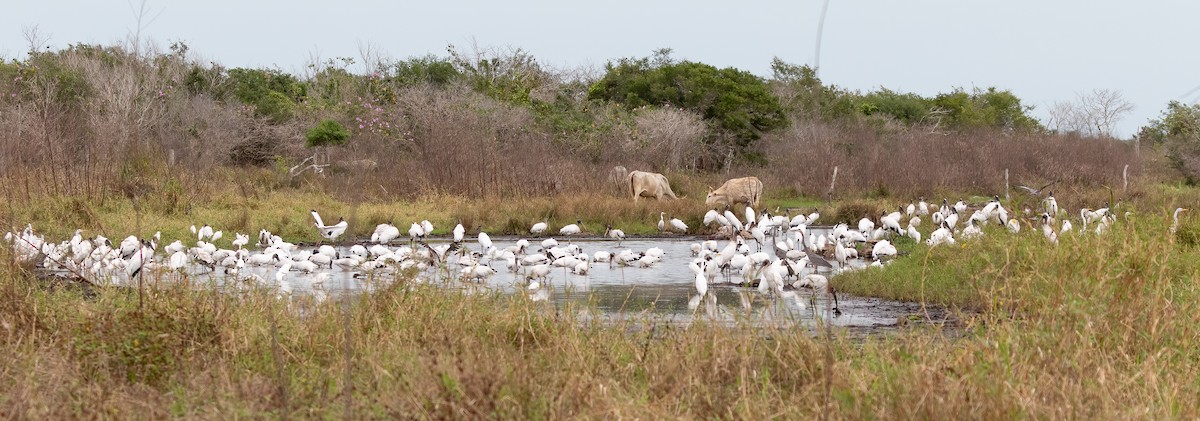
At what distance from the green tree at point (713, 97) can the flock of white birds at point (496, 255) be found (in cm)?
1693

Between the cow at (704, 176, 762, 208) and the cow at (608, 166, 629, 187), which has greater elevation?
the cow at (608, 166, 629, 187)

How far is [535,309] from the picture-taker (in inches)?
285

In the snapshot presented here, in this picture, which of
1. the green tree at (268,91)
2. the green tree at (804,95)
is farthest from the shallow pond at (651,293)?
the green tree at (804,95)

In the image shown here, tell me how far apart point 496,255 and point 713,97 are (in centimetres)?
2245

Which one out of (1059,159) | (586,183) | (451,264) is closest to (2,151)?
(451,264)

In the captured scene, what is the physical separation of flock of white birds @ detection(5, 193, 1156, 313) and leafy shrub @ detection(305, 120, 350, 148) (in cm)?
877

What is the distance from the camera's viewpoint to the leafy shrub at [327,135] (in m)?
27.4

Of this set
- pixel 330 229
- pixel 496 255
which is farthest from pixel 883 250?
pixel 330 229

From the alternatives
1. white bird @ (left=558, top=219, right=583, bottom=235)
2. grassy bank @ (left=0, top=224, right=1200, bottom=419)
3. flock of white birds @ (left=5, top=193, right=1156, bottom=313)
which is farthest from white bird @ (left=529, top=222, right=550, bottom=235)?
grassy bank @ (left=0, top=224, right=1200, bottom=419)

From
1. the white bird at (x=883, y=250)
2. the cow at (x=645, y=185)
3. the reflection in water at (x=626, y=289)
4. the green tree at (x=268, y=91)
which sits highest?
the green tree at (x=268, y=91)

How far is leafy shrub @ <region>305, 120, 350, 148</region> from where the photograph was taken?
27422 mm

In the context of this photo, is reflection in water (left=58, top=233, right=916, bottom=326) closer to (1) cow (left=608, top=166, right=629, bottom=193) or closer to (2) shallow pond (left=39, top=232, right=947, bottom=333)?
(2) shallow pond (left=39, top=232, right=947, bottom=333)

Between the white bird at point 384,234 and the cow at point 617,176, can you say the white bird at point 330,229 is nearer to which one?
the white bird at point 384,234

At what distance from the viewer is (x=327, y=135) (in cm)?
2750
